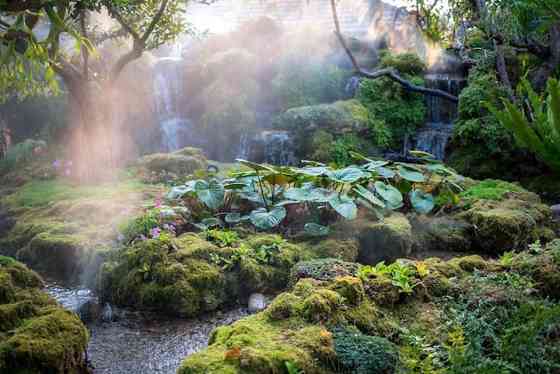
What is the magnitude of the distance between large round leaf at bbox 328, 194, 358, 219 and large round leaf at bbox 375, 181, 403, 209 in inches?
20.4

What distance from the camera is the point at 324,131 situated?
10.6m

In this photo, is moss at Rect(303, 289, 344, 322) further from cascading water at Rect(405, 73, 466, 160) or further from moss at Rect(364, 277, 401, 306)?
cascading water at Rect(405, 73, 466, 160)

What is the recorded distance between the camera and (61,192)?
26.3 feet

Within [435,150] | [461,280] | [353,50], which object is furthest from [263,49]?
[461,280]

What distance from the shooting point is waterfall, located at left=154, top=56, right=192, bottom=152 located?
1316 centimetres

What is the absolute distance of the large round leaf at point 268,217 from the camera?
538 cm

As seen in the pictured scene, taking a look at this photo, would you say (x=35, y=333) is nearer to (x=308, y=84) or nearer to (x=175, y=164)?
(x=175, y=164)

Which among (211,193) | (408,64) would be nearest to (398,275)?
(211,193)

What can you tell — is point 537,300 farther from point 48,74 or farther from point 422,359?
point 48,74

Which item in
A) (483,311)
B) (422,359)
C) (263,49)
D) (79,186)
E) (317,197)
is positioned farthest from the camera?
(263,49)

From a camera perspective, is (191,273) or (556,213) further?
(556,213)

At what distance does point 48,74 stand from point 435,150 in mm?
8098

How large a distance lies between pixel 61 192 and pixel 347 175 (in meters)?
5.14

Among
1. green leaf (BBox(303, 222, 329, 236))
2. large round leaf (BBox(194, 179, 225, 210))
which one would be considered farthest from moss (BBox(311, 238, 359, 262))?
large round leaf (BBox(194, 179, 225, 210))
